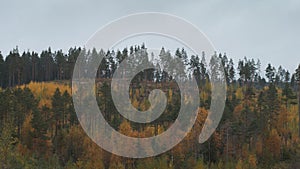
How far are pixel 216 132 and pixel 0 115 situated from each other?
34.7m

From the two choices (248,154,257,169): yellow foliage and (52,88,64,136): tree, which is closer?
(248,154,257,169): yellow foliage

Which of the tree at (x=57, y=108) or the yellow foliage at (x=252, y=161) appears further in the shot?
the tree at (x=57, y=108)

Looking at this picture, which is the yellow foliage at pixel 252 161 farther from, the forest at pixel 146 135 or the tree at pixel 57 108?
the tree at pixel 57 108

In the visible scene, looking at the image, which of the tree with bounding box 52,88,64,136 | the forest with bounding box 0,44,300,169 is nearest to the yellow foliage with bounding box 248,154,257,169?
the forest with bounding box 0,44,300,169

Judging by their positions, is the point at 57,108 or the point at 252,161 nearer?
the point at 252,161

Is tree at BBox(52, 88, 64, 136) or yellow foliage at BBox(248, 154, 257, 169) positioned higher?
tree at BBox(52, 88, 64, 136)

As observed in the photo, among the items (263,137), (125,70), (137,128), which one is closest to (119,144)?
(137,128)

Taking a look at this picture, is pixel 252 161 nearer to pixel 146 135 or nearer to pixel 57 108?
pixel 146 135

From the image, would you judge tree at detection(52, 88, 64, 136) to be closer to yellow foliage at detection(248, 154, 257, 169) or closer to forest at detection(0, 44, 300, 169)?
forest at detection(0, 44, 300, 169)

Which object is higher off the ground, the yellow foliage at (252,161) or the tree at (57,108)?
the tree at (57,108)

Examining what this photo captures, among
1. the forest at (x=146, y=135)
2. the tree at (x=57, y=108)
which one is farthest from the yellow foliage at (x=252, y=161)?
the tree at (x=57, y=108)

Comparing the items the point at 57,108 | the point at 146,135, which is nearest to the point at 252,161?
the point at 146,135

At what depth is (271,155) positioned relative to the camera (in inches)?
2111

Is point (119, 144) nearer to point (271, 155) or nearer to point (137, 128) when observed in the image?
point (137, 128)
